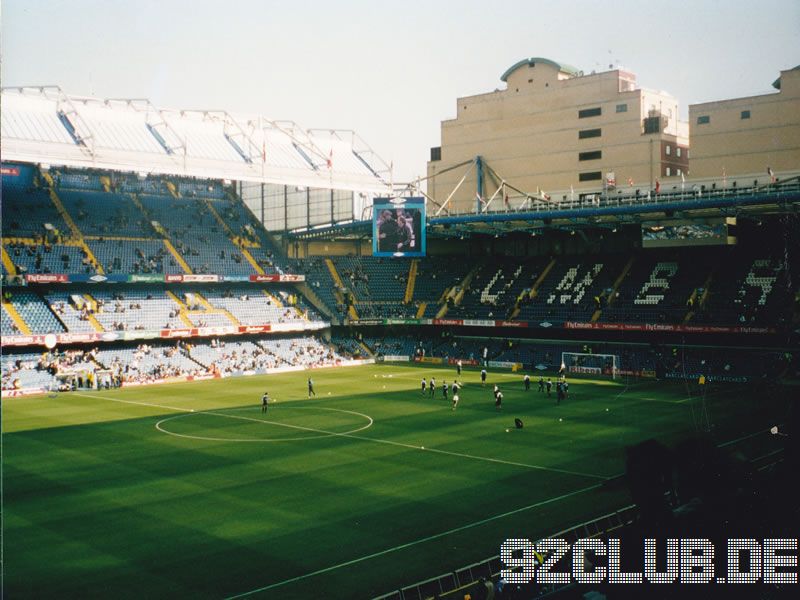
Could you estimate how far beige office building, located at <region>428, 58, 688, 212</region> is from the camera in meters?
68.9

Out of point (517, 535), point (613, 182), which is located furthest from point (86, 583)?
point (613, 182)

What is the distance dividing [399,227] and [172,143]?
66.5 ft

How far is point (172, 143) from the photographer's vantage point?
64.8m

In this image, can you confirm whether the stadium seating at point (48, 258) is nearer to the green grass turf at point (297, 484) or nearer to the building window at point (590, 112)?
the green grass turf at point (297, 484)

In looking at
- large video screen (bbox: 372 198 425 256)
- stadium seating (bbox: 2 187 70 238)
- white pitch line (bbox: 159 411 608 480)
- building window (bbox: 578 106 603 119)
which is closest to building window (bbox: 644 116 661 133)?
building window (bbox: 578 106 603 119)

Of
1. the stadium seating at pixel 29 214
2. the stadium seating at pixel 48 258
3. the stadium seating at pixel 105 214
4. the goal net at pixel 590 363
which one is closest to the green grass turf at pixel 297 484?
the goal net at pixel 590 363

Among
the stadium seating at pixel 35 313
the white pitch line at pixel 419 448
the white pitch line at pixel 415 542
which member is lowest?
the white pitch line at pixel 415 542

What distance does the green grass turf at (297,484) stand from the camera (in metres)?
20.6

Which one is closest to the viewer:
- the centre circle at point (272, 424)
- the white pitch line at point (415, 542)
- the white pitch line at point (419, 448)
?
the white pitch line at point (415, 542)

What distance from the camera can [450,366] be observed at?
7162cm

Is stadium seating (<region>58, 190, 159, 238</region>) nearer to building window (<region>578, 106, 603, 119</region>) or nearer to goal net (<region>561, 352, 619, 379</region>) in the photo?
goal net (<region>561, 352, 619, 379</region>)

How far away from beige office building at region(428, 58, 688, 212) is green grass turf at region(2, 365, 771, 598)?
26.4 metres

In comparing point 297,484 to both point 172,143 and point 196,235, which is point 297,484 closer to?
point 172,143

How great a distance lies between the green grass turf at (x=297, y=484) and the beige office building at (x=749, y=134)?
2022cm
